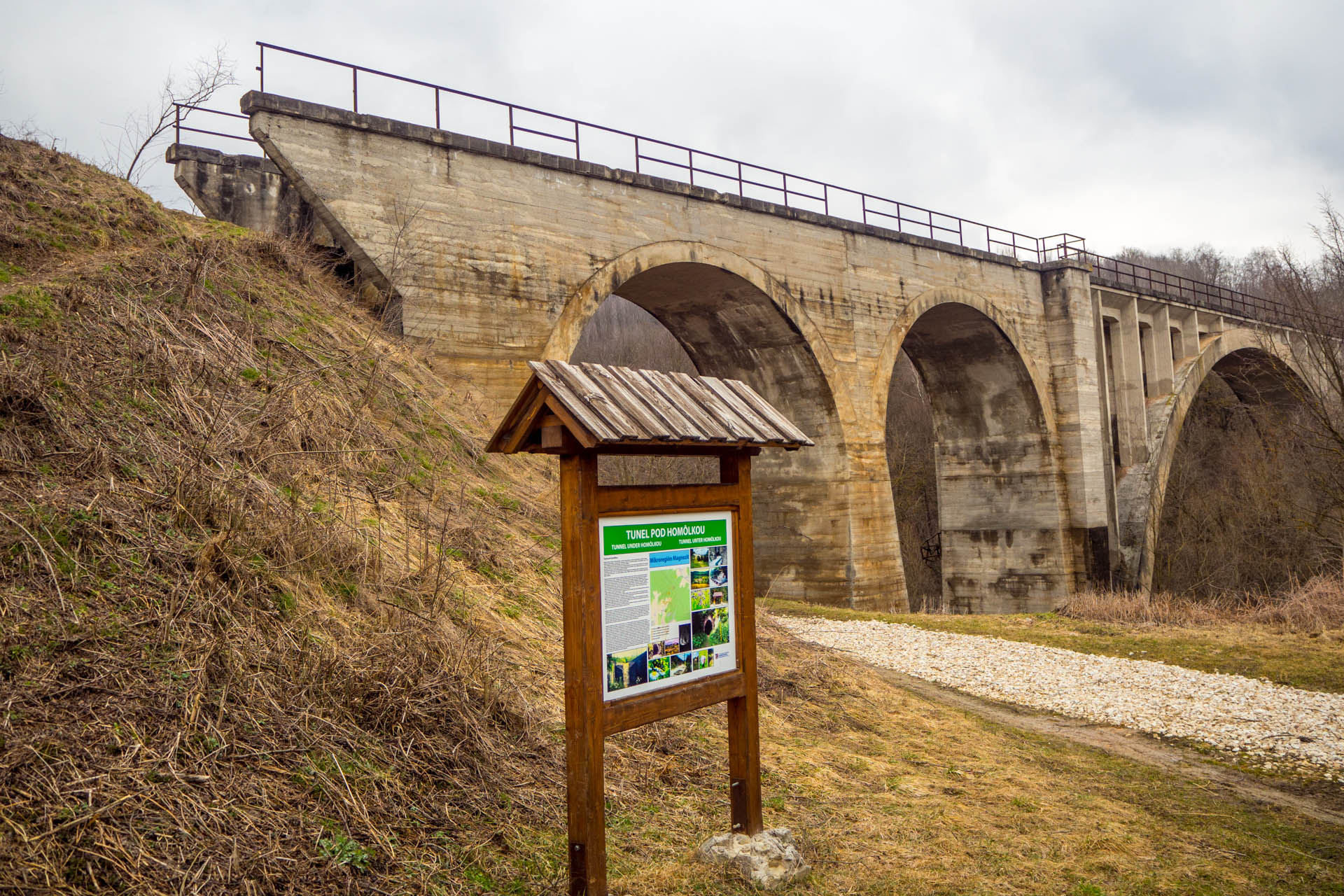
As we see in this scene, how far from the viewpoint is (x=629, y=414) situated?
3801mm

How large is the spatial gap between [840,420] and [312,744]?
1548 cm

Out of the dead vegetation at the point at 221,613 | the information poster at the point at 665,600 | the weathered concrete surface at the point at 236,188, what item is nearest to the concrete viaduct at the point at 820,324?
the weathered concrete surface at the point at 236,188

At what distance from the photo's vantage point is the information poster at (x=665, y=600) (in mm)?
3766

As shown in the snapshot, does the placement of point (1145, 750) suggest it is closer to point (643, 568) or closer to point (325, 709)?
point (643, 568)

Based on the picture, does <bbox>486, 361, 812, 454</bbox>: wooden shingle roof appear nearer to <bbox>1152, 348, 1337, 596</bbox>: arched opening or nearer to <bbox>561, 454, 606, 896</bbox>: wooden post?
<bbox>561, 454, 606, 896</bbox>: wooden post

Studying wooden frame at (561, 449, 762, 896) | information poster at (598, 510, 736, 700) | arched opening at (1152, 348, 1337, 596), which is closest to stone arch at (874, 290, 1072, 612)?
arched opening at (1152, 348, 1337, 596)

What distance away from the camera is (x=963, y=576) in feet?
84.6

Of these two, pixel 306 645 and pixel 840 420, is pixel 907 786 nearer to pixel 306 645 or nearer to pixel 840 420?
pixel 306 645

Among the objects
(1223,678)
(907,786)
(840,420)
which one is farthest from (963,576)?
(907,786)

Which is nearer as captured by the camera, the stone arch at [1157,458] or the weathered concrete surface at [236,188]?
the weathered concrete surface at [236,188]

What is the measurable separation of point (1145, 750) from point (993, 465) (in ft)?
60.3

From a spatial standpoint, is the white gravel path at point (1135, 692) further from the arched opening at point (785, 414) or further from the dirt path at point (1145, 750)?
the arched opening at point (785, 414)

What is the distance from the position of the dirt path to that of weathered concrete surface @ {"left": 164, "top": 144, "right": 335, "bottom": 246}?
31.7ft

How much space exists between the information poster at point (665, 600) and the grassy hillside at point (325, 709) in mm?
920
